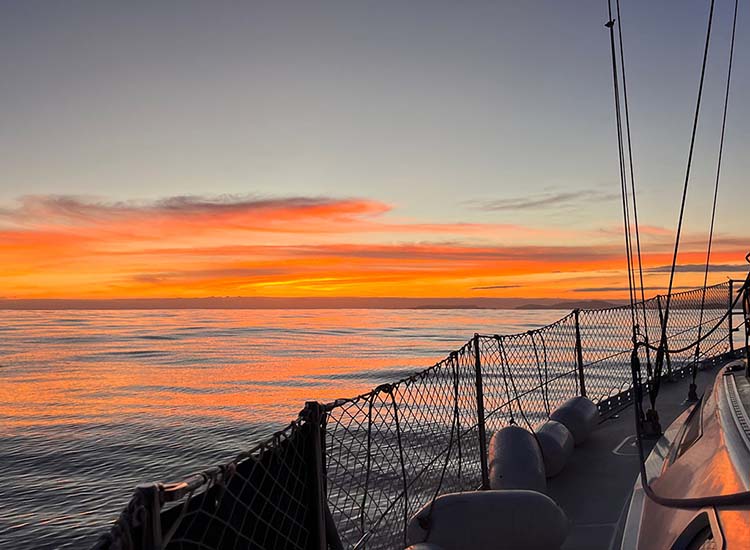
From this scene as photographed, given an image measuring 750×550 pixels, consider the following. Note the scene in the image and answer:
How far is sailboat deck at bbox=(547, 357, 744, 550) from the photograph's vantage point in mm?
5559

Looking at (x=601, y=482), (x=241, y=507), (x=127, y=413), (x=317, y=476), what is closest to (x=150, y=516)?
(x=241, y=507)

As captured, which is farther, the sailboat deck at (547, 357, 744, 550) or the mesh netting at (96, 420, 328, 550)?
the sailboat deck at (547, 357, 744, 550)

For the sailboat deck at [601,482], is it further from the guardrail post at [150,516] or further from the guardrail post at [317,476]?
the guardrail post at [150,516]

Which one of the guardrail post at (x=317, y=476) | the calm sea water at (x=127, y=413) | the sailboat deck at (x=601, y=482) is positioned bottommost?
the calm sea water at (x=127, y=413)

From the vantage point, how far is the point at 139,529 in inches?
75.9

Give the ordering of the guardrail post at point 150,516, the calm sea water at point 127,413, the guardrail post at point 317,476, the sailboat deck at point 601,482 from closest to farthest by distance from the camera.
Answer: the guardrail post at point 150,516
the guardrail post at point 317,476
the sailboat deck at point 601,482
the calm sea water at point 127,413

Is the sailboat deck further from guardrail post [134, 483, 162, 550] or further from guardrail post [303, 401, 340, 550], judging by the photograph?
guardrail post [134, 483, 162, 550]

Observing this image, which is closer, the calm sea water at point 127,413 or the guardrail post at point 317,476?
the guardrail post at point 317,476

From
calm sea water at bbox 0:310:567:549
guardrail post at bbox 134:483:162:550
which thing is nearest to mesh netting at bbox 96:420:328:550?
guardrail post at bbox 134:483:162:550

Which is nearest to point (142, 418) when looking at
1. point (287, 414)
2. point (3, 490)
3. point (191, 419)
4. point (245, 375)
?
point (191, 419)

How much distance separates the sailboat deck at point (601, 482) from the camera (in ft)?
18.2

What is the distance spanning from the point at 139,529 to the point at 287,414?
60.1ft

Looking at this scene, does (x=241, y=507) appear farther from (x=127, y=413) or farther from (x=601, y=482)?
(x=127, y=413)

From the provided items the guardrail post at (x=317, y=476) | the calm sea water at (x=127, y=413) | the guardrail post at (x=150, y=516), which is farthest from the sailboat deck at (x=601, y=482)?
the calm sea water at (x=127, y=413)
